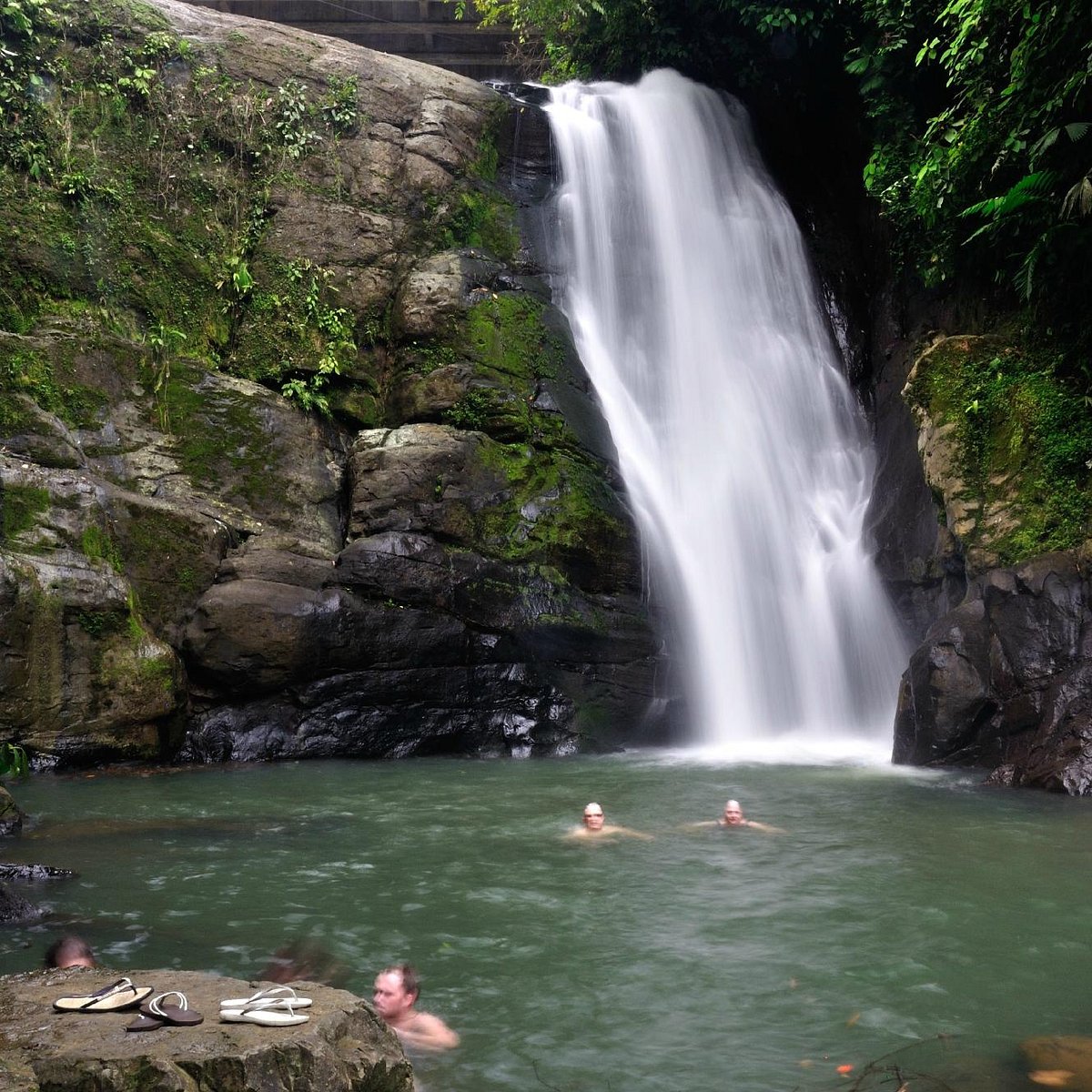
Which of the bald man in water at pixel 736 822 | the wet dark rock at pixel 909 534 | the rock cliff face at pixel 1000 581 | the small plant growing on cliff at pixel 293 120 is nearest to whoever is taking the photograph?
the bald man in water at pixel 736 822

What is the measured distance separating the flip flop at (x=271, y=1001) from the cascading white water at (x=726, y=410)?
8999 mm

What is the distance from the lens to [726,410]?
15844 mm

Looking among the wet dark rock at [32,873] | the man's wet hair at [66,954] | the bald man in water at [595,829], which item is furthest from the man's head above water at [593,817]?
the man's wet hair at [66,954]

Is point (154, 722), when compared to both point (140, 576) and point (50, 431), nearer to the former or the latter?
point (140, 576)

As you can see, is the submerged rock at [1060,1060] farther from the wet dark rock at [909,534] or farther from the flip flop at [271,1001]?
the wet dark rock at [909,534]

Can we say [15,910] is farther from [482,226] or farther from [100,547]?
[482,226]

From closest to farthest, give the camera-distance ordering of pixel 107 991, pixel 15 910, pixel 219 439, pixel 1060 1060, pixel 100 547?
1. pixel 107 991
2. pixel 1060 1060
3. pixel 15 910
4. pixel 100 547
5. pixel 219 439

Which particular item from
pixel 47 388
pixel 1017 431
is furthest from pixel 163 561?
pixel 1017 431

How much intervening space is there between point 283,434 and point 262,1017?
1074 cm

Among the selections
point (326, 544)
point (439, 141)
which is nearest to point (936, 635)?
point (326, 544)

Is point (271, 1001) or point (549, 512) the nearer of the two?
point (271, 1001)

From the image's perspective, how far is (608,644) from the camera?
41.7 ft

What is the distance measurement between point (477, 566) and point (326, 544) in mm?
1897

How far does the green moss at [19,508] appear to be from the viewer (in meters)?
10.6
